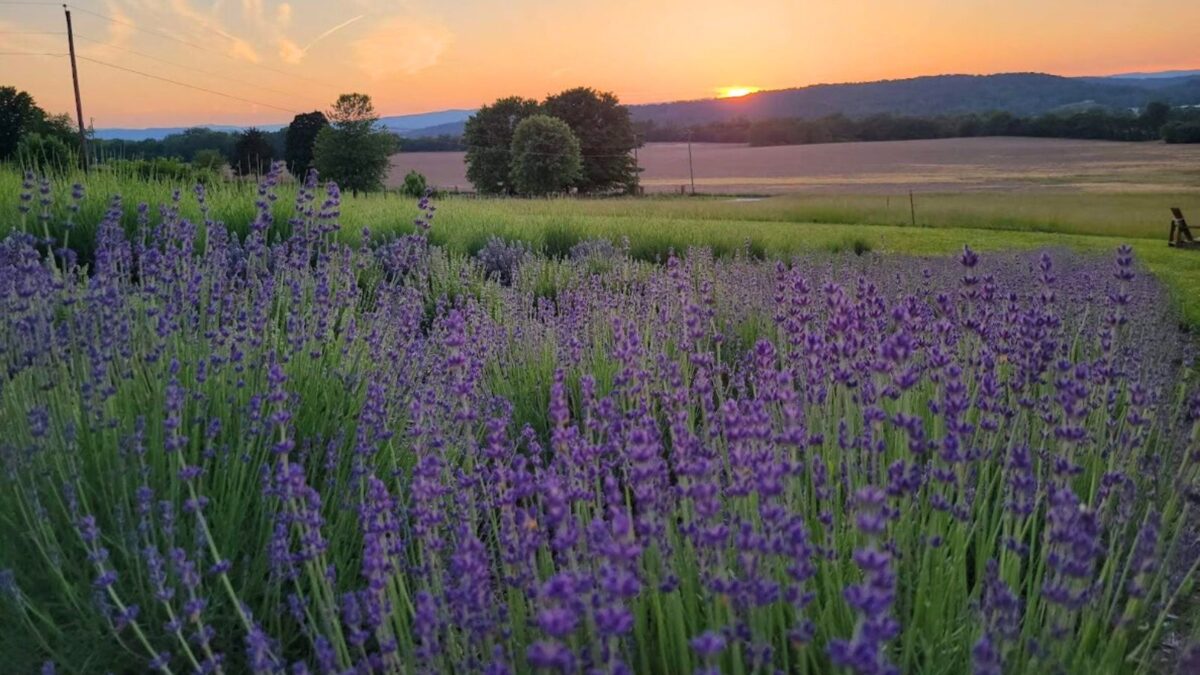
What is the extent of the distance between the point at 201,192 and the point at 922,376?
3.72 m

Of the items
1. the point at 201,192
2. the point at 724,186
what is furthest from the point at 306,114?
the point at 201,192

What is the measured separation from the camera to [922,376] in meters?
3.90

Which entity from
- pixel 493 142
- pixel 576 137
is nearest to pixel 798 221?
pixel 576 137

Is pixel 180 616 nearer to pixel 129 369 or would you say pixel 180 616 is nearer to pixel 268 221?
pixel 129 369

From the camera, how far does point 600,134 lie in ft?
207

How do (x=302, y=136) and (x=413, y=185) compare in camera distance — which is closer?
(x=413, y=185)

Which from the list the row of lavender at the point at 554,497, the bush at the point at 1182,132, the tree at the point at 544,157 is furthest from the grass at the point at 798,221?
the tree at the point at 544,157

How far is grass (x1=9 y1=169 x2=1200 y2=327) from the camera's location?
995 centimetres

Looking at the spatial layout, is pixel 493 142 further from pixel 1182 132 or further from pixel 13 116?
pixel 1182 132

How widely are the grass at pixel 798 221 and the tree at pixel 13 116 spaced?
137ft

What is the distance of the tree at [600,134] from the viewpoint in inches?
2425

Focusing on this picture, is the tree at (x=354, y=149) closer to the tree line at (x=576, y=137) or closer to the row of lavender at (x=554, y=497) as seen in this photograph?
the tree line at (x=576, y=137)

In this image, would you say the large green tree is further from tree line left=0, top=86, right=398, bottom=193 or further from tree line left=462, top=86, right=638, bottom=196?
tree line left=462, top=86, right=638, bottom=196

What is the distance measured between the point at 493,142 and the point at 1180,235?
52.0m
